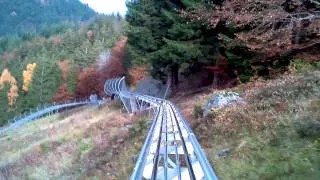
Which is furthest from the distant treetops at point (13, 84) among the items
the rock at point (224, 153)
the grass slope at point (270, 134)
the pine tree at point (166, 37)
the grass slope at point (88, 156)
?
the rock at point (224, 153)

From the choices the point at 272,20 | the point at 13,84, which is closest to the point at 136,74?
the point at 13,84

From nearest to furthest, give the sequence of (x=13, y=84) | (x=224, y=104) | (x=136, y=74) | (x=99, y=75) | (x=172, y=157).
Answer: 1. (x=172, y=157)
2. (x=224, y=104)
3. (x=136, y=74)
4. (x=99, y=75)
5. (x=13, y=84)

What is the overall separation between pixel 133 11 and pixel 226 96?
21158mm

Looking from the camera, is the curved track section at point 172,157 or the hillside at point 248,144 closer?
the curved track section at point 172,157

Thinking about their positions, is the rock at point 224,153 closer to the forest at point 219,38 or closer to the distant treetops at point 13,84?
the forest at point 219,38

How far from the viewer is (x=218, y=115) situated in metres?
13.1

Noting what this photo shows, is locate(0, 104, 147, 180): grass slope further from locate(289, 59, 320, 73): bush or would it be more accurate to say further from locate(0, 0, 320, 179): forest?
locate(289, 59, 320, 73): bush

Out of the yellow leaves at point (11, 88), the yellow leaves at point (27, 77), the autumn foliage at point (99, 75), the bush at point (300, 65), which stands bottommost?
the yellow leaves at point (11, 88)

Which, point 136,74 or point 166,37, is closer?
point 166,37

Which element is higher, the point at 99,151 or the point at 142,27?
the point at 142,27

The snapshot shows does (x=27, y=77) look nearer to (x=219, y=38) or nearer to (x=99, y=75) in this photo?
(x=99, y=75)

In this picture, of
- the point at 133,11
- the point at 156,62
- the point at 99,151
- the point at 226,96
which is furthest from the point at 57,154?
the point at 133,11

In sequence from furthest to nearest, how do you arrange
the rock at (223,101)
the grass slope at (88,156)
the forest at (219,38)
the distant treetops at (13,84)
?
the distant treetops at (13,84), the forest at (219,38), the rock at (223,101), the grass slope at (88,156)

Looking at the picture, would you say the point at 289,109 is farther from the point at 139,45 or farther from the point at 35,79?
the point at 35,79
